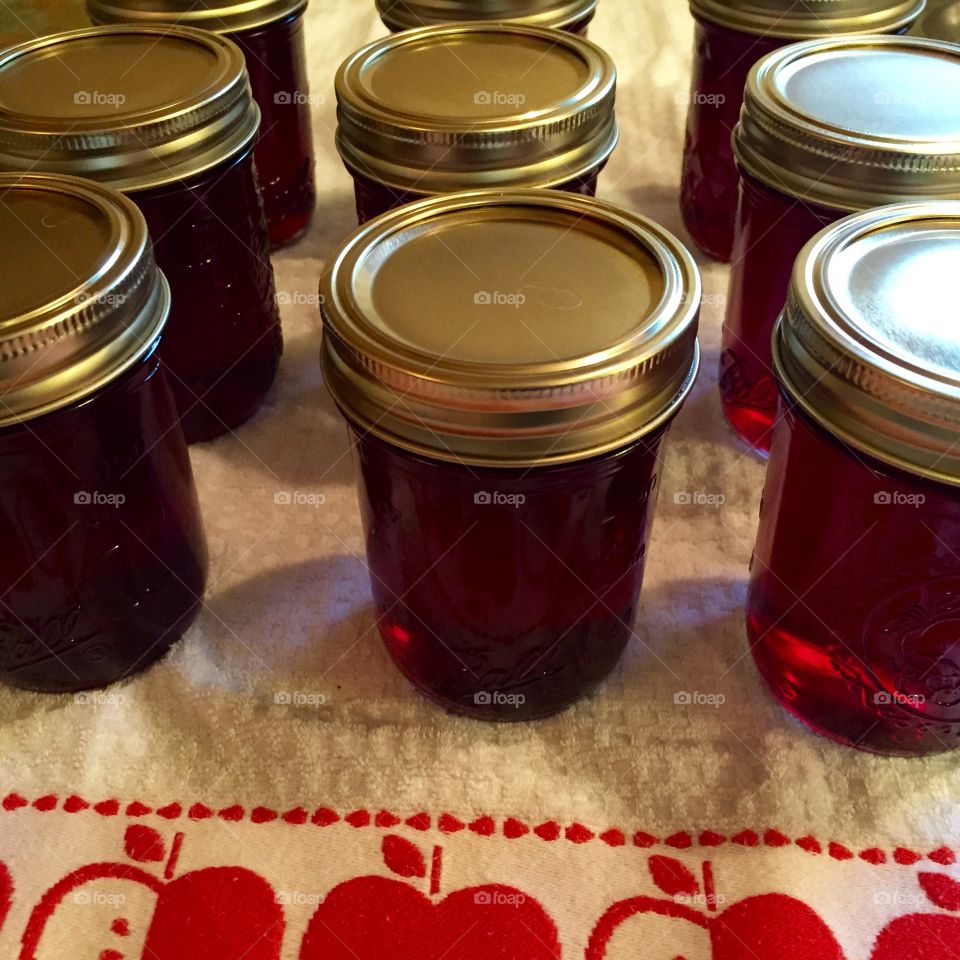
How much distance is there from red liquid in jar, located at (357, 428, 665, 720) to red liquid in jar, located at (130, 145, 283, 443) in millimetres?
282

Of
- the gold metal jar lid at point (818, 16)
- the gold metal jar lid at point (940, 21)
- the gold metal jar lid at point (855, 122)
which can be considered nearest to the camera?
the gold metal jar lid at point (855, 122)

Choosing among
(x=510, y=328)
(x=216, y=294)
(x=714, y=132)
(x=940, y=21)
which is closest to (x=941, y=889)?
(x=510, y=328)

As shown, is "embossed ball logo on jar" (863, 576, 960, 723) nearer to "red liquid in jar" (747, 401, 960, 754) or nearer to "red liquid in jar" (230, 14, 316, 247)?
"red liquid in jar" (747, 401, 960, 754)

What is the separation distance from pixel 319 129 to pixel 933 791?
105 cm

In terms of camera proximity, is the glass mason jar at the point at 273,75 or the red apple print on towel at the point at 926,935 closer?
the red apple print on towel at the point at 926,935

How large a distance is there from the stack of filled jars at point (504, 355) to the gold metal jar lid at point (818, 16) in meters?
0.10

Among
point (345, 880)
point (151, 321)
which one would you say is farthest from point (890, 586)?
point (151, 321)

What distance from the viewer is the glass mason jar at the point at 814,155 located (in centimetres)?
69

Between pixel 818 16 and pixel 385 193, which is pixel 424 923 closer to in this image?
pixel 385 193

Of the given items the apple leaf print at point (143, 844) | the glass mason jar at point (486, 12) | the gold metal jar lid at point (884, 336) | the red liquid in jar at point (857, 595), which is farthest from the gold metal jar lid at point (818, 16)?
the apple leaf print at point (143, 844)

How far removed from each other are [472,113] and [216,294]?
0.25m

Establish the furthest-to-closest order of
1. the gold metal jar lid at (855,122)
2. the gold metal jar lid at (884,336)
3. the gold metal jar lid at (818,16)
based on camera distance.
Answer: the gold metal jar lid at (818,16)
the gold metal jar lid at (855,122)
the gold metal jar lid at (884,336)

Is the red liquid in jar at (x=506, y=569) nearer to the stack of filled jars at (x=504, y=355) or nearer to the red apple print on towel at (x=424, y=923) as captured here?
the stack of filled jars at (x=504, y=355)

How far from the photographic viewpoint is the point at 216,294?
837mm
